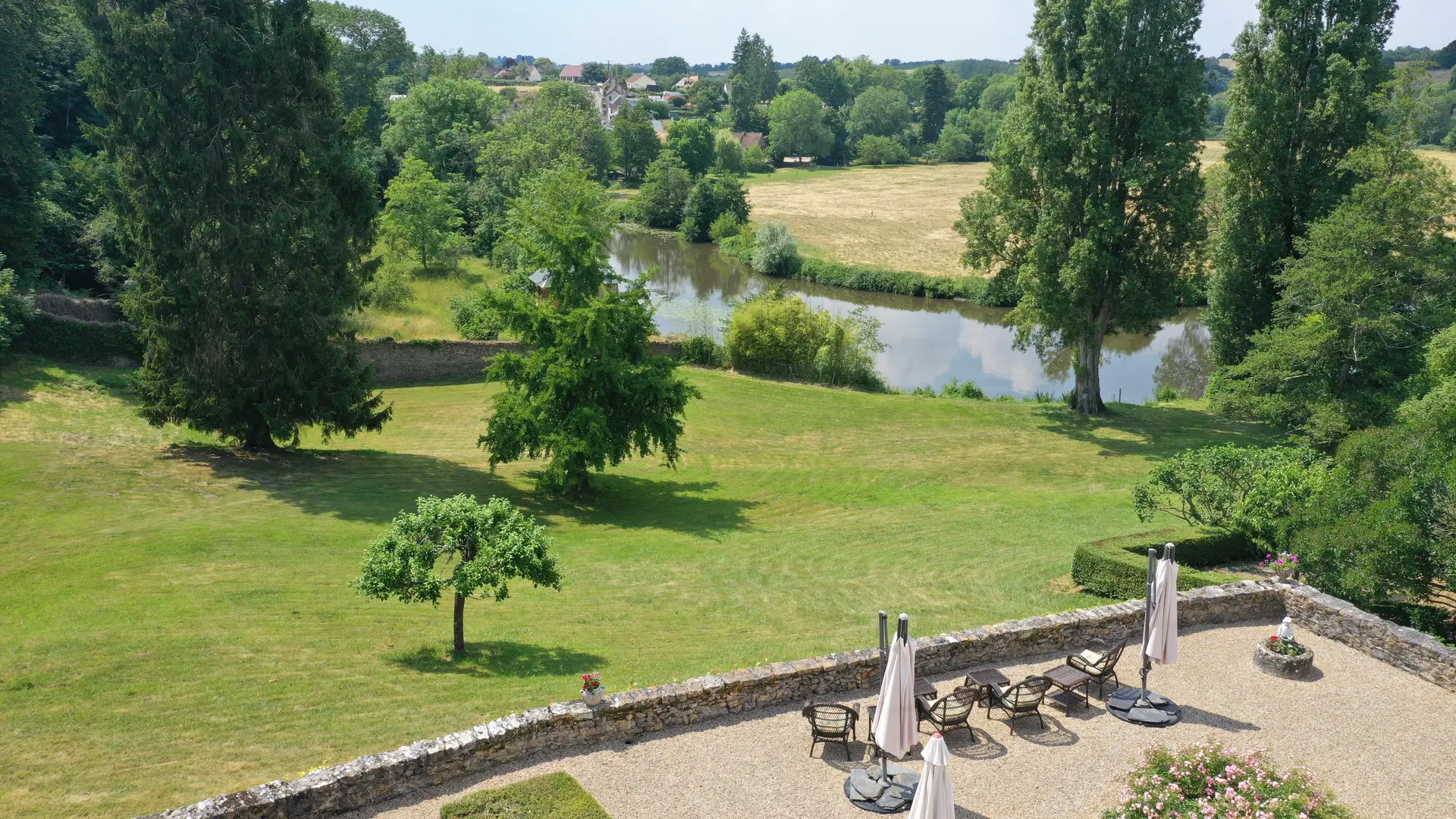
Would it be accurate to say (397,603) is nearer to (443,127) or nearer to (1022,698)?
(1022,698)

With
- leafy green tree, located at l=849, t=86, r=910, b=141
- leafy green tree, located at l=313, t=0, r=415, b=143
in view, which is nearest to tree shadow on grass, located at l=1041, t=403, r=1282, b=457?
leafy green tree, located at l=313, t=0, r=415, b=143

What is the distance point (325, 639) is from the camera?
1582cm

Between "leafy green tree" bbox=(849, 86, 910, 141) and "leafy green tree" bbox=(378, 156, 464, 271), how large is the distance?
93633 mm

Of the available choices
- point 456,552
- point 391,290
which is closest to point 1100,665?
point 456,552

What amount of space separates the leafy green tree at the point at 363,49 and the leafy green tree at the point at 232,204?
57.3 metres

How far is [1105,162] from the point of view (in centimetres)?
3534

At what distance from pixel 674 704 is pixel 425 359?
31.7m

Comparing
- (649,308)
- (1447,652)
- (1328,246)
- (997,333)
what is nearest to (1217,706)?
(1447,652)

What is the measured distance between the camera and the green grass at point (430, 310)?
147ft

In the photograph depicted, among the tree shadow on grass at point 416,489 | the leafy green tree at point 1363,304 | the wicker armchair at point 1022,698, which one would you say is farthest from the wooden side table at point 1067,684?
the leafy green tree at point 1363,304

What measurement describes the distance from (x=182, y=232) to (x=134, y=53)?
4.25 metres

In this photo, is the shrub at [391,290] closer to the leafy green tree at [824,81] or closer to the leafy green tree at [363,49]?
the leafy green tree at [363,49]

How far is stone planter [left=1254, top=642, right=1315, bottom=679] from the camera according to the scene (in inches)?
575

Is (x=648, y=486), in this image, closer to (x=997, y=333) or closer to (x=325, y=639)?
(x=325, y=639)
